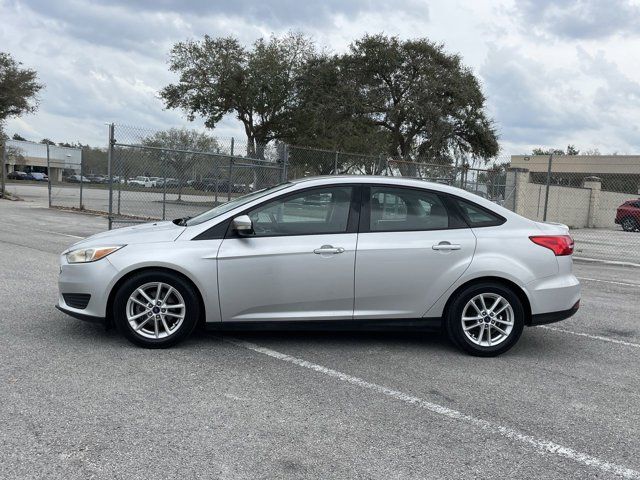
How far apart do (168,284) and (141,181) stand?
1456 cm

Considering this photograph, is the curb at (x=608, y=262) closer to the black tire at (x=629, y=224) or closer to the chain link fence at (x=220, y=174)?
the chain link fence at (x=220, y=174)

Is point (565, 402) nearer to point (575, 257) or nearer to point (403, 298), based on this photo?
point (403, 298)

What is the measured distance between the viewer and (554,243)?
5.21m

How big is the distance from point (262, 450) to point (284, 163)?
10859 millimetres

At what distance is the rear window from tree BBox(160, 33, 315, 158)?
24.1m

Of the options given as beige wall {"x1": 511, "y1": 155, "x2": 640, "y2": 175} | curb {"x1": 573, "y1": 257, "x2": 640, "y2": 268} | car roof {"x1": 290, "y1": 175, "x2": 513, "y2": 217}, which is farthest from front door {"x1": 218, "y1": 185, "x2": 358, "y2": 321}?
beige wall {"x1": 511, "y1": 155, "x2": 640, "y2": 175}

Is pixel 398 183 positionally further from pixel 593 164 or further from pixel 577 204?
pixel 593 164

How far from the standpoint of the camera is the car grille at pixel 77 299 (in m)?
4.89

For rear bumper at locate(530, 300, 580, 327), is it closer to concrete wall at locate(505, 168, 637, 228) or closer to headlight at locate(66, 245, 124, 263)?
headlight at locate(66, 245, 124, 263)

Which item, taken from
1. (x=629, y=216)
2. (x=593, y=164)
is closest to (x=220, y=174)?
(x=629, y=216)

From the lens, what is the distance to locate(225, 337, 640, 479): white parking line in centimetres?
326

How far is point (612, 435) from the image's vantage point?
3664mm

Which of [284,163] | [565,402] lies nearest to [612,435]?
[565,402]

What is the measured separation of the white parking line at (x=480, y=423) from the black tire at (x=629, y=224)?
1057 inches
